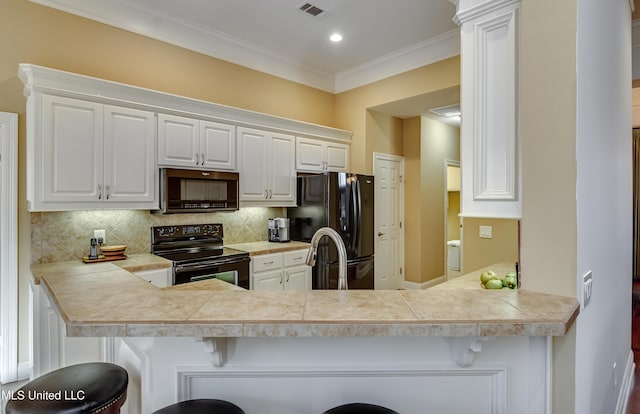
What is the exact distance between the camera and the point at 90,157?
2.79m

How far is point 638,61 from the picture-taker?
319cm

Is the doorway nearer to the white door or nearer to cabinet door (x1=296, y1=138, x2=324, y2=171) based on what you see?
the white door

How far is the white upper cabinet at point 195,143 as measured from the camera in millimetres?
3211

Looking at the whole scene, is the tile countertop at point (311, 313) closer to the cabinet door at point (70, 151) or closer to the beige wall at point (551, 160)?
the beige wall at point (551, 160)

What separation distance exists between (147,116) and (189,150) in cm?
46

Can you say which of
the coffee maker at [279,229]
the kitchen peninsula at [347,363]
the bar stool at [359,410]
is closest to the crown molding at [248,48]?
the coffee maker at [279,229]

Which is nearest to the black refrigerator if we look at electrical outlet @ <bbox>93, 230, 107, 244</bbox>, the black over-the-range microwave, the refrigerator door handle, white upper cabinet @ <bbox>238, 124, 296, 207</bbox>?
the refrigerator door handle

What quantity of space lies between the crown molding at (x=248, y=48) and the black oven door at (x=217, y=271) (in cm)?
229

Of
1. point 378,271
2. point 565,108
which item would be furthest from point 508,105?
point 378,271

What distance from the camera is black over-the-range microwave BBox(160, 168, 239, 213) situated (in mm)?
3184

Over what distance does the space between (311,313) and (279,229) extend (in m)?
3.12

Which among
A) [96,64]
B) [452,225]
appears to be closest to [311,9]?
[96,64]

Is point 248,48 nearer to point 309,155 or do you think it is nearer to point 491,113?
point 309,155

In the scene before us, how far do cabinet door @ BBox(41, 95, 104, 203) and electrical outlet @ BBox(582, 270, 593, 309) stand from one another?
322cm
